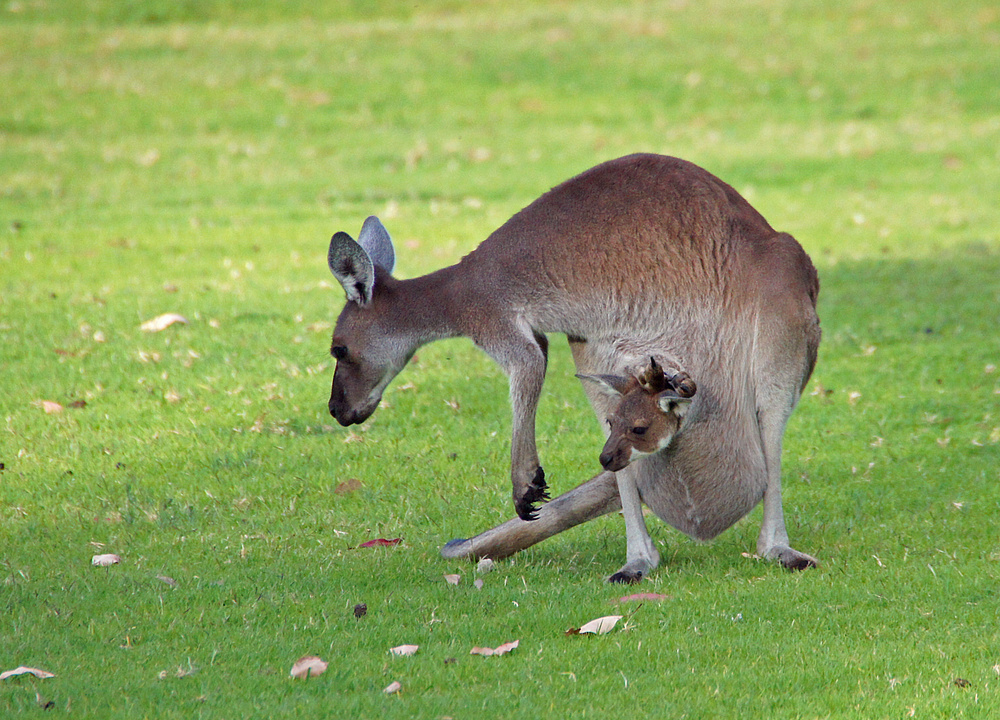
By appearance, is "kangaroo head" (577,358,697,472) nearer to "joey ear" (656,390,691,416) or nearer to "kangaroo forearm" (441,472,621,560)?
"joey ear" (656,390,691,416)

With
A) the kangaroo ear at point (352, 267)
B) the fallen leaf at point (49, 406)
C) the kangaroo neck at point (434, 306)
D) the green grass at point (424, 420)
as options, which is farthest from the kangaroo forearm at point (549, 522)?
the fallen leaf at point (49, 406)

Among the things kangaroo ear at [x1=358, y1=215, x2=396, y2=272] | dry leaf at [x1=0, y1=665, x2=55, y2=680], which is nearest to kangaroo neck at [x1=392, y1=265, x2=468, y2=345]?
kangaroo ear at [x1=358, y1=215, x2=396, y2=272]

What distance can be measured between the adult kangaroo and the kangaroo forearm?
207mm

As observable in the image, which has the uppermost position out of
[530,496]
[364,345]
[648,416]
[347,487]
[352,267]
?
[352,267]

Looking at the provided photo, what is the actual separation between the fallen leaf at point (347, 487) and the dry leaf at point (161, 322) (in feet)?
11.2

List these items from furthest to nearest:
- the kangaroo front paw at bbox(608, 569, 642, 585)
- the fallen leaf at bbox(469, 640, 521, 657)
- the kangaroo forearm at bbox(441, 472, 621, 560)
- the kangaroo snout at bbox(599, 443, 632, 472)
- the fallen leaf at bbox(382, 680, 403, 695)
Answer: the kangaroo forearm at bbox(441, 472, 621, 560) < the kangaroo front paw at bbox(608, 569, 642, 585) < the kangaroo snout at bbox(599, 443, 632, 472) < the fallen leaf at bbox(469, 640, 521, 657) < the fallen leaf at bbox(382, 680, 403, 695)

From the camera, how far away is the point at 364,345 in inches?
213

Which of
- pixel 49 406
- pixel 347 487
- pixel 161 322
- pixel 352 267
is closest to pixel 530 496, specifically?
pixel 352 267

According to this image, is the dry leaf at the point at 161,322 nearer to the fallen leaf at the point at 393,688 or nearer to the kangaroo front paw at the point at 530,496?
the kangaroo front paw at the point at 530,496

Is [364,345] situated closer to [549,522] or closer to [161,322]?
[549,522]

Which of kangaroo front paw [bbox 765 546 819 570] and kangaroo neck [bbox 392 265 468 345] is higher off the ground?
kangaroo neck [bbox 392 265 468 345]

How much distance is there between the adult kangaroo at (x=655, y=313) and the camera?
17.0 feet

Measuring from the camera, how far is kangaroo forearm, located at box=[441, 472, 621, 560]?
5582 millimetres

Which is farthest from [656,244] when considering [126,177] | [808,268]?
[126,177]
